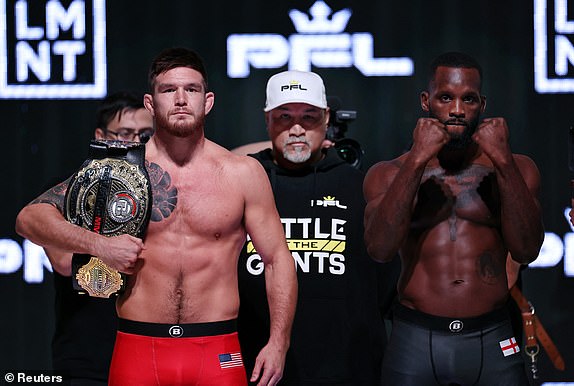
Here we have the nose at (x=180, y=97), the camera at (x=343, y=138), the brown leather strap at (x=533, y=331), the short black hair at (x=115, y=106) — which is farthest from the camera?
the camera at (x=343, y=138)

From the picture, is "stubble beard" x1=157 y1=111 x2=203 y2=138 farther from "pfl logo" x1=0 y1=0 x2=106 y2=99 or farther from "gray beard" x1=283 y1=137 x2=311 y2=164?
"pfl logo" x1=0 y1=0 x2=106 y2=99

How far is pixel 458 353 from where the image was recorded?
3.65 metres

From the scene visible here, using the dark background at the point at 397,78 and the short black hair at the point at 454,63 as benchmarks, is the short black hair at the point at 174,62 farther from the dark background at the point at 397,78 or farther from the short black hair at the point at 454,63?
the dark background at the point at 397,78

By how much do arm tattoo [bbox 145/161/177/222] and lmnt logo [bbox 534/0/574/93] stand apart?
98.7 inches

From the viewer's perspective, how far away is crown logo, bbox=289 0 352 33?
5262 mm

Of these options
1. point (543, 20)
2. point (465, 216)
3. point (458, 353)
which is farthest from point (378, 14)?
point (458, 353)

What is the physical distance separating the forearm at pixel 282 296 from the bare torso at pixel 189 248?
0.14m

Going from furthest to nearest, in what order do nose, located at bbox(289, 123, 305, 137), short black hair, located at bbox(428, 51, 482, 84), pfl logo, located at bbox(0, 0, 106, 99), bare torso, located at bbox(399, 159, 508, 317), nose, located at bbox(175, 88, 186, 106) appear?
pfl logo, located at bbox(0, 0, 106, 99) → nose, located at bbox(289, 123, 305, 137) → short black hair, located at bbox(428, 51, 482, 84) → bare torso, located at bbox(399, 159, 508, 317) → nose, located at bbox(175, 88, 186, 106)

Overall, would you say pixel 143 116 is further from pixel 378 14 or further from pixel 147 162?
pixel 378 14

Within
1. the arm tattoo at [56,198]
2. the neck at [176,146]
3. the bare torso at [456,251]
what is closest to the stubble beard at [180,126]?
the neck at [176,146]

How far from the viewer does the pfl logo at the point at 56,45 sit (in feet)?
17.6

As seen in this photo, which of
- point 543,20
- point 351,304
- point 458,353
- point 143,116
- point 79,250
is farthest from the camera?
point 543,20

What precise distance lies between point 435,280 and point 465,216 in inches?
10.5

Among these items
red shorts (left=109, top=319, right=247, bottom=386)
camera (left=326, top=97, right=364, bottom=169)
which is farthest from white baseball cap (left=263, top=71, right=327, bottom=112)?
red shorts (left=109, top=319, right=247, bottom=386)
